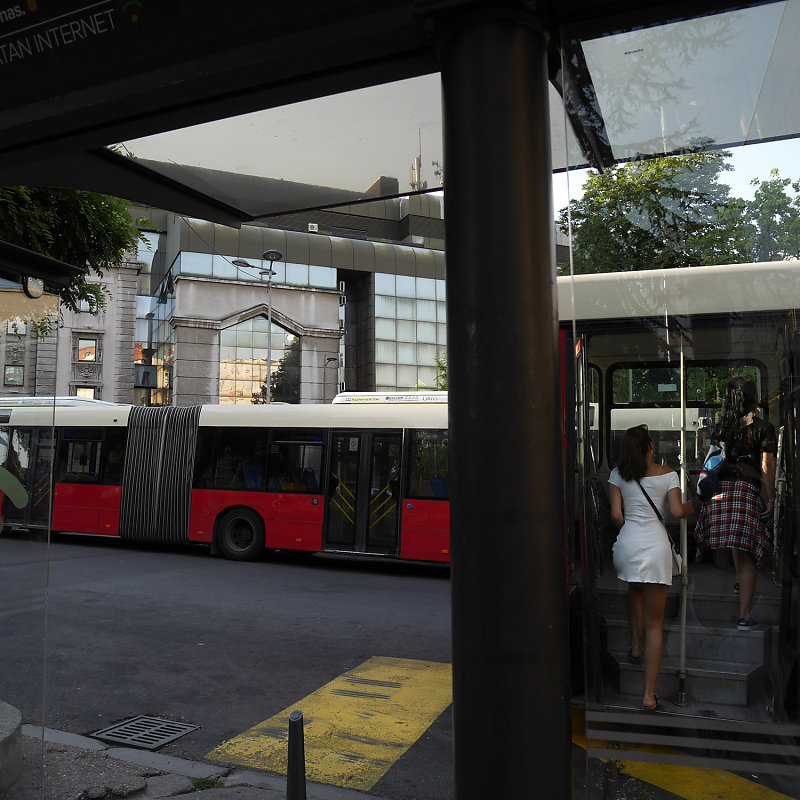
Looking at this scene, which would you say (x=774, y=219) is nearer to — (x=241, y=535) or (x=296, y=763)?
(x=296, y=763)

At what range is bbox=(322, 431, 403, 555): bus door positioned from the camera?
14.0 m

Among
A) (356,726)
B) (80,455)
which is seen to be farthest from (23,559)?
(80,455)

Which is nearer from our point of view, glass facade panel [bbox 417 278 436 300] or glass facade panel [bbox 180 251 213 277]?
glass facade panel [bbox 180 251 213 277]

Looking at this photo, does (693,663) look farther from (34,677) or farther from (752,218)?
(34,677)

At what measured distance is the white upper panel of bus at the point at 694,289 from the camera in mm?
2803

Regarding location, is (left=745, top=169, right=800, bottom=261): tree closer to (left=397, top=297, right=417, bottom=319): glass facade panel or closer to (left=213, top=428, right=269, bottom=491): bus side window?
(left=213, top=428, right=269, bottom=491): bus side window

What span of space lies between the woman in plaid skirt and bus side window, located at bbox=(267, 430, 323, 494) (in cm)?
1160

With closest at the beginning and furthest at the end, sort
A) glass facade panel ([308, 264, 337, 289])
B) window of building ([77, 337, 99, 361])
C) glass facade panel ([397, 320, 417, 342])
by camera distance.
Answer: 1. window of building ([77, 337, 99, 361])
2. glass facade panel ([308, 264, 337, 289])
3. glass facade panel ([397, 320, 417, 342])

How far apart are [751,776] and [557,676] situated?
1.44m

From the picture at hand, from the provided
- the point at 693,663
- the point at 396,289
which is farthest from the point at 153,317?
the point at 693,663

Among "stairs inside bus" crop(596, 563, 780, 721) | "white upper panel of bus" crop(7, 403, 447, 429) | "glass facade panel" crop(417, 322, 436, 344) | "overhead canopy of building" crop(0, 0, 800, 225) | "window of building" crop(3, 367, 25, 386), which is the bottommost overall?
"stairs inside bus" crop(596, 563, 780, 721)

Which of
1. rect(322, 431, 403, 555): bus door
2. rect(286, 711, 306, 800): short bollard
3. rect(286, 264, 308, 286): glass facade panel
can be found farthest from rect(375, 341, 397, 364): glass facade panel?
rect(286, 711, 306, 800): short bollard

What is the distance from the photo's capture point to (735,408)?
11.3ft

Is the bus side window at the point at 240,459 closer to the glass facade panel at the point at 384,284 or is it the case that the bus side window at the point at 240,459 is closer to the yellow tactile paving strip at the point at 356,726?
the yellow tactile paving strip at the point at 356,726
